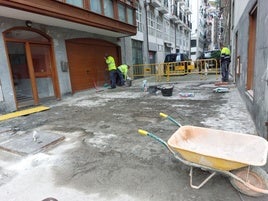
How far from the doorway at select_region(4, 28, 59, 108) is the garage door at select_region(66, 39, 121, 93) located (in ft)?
4.06

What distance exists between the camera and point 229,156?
2465 mm

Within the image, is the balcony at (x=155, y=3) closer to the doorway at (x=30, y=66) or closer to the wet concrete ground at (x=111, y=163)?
the doorway at (x=30, y=66)

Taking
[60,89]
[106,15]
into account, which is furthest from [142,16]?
[60,89]

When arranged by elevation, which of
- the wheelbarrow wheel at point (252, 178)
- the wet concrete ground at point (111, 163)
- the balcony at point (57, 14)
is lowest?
the wet concrete ground at point (111, 163)

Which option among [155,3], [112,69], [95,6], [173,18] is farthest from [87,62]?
[173,18]

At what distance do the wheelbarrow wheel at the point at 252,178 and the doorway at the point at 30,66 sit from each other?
728cm

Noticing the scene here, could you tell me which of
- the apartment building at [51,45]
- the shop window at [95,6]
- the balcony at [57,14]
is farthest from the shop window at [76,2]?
the shop window at [95,6]

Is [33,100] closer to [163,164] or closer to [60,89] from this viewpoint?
[60,89]

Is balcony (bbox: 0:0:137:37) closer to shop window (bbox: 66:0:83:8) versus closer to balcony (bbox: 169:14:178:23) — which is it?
shop window (bbox: 66:0:83:8)

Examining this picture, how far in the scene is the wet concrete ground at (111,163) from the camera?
2.34 meters

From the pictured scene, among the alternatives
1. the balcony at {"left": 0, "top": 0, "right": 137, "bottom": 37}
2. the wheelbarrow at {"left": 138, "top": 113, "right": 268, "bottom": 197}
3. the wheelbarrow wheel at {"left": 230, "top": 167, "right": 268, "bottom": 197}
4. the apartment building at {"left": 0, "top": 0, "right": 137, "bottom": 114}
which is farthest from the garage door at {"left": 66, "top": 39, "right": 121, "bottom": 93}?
the wheelbarrow wheel at {"left": 230, "top": 167, "right": 268, "bottom": 197}

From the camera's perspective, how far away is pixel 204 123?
14.9 ft

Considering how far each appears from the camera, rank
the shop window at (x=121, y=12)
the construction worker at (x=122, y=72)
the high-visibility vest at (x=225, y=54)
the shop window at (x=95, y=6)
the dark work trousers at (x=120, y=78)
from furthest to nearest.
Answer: the dark work trousers at (x=120, y=78)
the construction worker at (x=122, y=72)
the shop window at (x=121, y=12)
the high-visibility vest at (x=225, y=54)
the shop window at (x=95, y=6)

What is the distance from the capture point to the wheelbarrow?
205 centimetres
